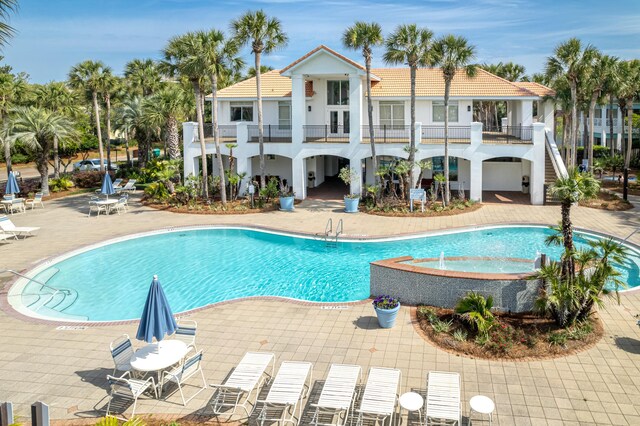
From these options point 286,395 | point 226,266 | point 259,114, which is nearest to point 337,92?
point 259,114

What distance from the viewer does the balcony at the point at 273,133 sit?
3173 cm

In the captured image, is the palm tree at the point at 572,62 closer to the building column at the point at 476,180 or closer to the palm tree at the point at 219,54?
the building column at the point at 476,180

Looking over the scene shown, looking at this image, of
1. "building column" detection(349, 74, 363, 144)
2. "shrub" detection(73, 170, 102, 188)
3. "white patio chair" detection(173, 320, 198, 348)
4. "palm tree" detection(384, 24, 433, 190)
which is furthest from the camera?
"shrub" detection(73, 170, 102, 188)

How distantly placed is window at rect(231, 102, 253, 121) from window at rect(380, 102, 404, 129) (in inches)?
334

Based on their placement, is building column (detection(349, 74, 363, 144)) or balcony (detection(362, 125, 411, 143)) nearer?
building column (detection(349, 74, 363, 144))

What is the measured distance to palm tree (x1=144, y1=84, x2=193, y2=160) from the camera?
32031 mm

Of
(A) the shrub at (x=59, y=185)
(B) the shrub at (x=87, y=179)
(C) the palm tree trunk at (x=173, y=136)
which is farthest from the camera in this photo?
(B) the shrub at (x=87, y=179)

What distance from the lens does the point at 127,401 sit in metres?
9.62

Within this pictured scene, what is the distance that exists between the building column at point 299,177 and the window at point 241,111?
5852 mm

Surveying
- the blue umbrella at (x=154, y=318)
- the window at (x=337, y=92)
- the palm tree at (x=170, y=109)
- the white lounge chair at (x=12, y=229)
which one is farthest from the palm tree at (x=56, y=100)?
the blue umbrella at (x=154, y=318)

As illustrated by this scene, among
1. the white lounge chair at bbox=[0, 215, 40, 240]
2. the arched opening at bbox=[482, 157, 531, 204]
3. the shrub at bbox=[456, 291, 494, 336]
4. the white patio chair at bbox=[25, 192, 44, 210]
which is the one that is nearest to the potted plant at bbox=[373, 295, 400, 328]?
the shrub at bbox=[456, 291, 494, 336]

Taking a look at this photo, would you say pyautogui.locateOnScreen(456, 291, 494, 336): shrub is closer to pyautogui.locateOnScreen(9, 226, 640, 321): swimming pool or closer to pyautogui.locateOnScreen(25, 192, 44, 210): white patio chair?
pyautogui.locateOnScreen(9, 226, 640, 321): swimming pool

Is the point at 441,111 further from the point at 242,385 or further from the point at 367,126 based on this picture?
the point at 242,385

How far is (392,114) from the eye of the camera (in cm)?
3228
